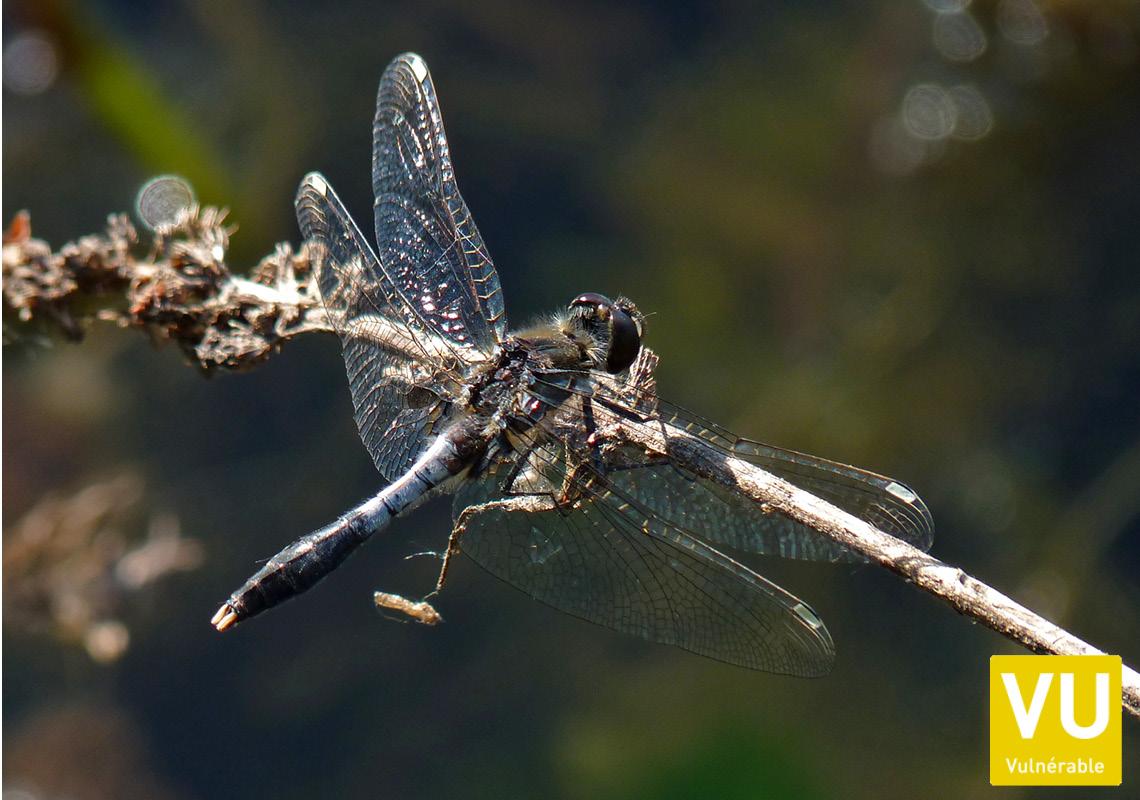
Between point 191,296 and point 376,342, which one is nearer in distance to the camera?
point 191,296

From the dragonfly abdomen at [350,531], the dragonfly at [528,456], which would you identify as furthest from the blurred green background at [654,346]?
the dragonfly at [528,456]

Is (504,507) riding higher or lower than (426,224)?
lower

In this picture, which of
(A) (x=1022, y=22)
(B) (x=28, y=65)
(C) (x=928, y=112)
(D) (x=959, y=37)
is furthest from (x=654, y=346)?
(B) (x=28, y=65)

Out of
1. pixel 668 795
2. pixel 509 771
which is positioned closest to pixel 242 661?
pixel 509 771

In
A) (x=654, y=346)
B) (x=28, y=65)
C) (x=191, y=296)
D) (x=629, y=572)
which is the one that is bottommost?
(x=629, y=572)

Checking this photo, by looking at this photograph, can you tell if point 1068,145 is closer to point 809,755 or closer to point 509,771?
Result: point 809,755

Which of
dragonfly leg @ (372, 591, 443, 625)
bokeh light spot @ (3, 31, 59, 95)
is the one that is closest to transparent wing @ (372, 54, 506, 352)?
dragonfly leg @ (372, 591, 443, 625)

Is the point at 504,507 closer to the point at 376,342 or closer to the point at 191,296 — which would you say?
the point at 376,342

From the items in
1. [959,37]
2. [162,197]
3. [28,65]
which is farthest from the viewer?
[959,37]
